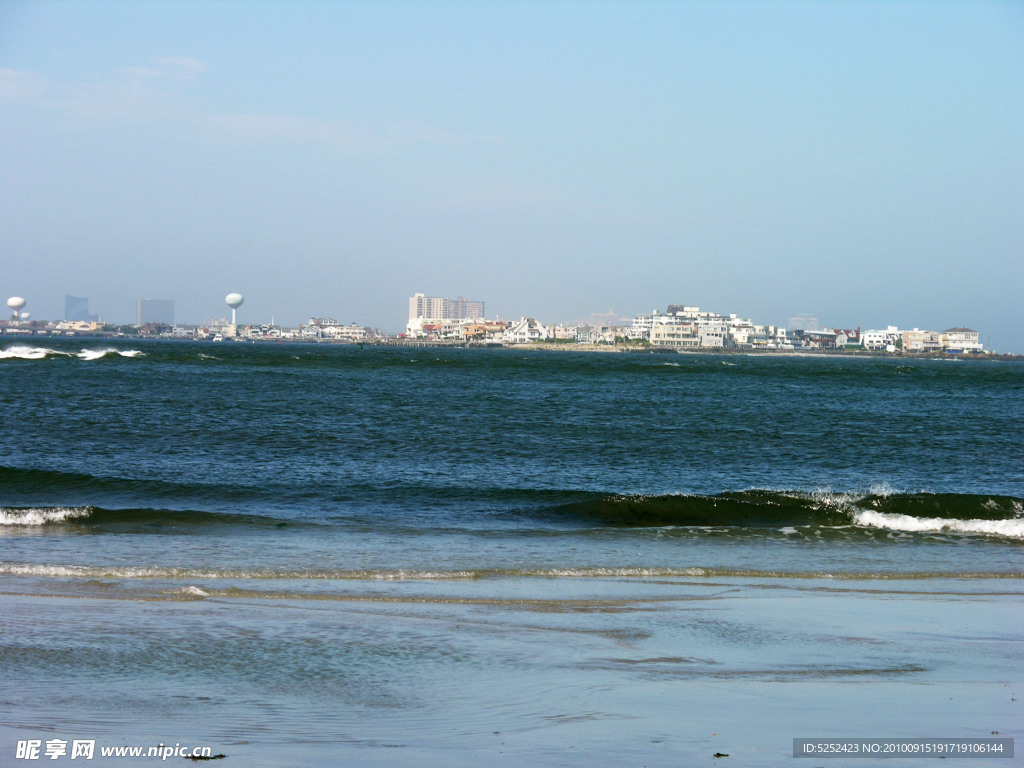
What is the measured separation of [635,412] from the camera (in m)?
42.3

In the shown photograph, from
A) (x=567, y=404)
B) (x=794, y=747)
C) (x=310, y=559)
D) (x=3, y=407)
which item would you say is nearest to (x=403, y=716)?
(x=794, y=747)

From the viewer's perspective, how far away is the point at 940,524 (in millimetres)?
17672

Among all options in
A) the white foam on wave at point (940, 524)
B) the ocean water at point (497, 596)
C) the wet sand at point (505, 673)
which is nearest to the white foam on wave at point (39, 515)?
the ocean water at point (497, 596)

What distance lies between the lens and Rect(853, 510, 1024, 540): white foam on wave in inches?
676

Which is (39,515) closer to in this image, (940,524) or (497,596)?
(497,596)

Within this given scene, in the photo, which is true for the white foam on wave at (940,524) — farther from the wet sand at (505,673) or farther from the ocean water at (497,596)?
the wet sand at (505,673)

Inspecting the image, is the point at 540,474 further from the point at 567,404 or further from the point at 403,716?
the point at 567,404

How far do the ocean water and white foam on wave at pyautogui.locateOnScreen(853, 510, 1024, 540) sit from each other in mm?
93

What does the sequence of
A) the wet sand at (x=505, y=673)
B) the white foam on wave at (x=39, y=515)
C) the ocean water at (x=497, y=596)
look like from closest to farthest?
the wet sand at (x=505, y=673), the ocean water at (x=497, y=596), the white foam on wave at (x=39, y=515)

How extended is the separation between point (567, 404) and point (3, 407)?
25.1m

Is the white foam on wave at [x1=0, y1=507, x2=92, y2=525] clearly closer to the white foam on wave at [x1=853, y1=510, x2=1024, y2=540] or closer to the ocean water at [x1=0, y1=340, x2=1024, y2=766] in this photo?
the ocean water at [x1=0, y1=340, x2=1024, y2=766]

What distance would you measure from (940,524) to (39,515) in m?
16.7

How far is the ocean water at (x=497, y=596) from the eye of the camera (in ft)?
21.2

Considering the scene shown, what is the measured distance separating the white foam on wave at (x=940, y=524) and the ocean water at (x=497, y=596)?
9cm
